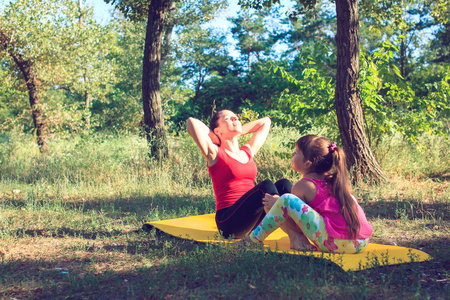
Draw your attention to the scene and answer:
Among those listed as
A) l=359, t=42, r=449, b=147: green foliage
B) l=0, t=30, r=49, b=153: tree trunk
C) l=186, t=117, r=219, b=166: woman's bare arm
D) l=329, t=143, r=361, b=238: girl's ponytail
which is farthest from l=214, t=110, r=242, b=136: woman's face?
l=0, t=30, r=49, b=153: tree trunk

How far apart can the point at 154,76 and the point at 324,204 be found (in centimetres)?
616

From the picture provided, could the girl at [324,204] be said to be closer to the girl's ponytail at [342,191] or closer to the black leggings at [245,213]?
the girl's ponytail at [342,191]

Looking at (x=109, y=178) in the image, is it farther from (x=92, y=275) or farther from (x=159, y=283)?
(x=159, y=283)

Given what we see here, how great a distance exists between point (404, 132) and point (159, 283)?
5.86 meters

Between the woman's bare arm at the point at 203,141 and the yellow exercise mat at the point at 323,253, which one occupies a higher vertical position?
the woman's bare arm at the point at 203,141

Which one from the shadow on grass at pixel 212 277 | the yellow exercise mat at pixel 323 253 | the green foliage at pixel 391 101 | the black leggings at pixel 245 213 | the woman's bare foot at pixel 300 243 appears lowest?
the shadow on grass at pixel 212 277

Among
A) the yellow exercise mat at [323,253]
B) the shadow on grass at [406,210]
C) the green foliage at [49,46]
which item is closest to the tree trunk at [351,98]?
the shadow on grass at [406,210]

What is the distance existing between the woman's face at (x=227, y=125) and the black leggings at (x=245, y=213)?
0.70m

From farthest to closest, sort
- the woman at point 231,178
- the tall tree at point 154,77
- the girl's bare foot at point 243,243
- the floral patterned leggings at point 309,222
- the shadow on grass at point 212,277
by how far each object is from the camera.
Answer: the tall tree at point 154,77
the woman at point 231,178
the girl's bare foot at point 243,243
the floral patterned leggings at point 309,222
the shadow on grass at point 212,277

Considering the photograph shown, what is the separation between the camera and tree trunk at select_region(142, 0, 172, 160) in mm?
8570

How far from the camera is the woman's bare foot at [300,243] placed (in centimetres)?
358

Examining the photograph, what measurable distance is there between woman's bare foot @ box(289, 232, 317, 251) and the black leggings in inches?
17.4

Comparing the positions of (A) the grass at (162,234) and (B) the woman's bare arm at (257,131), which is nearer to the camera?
(A) the grass at (162,234)

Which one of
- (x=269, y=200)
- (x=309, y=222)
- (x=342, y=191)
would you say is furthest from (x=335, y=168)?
(x=269, y=200)
